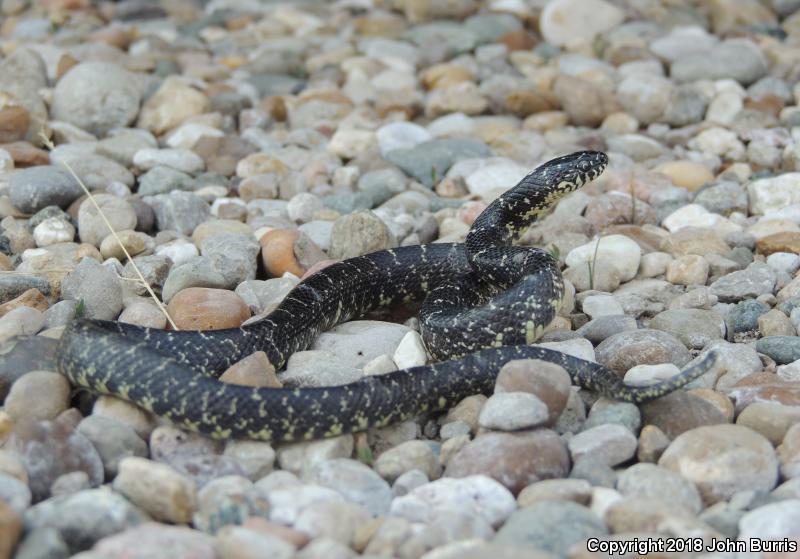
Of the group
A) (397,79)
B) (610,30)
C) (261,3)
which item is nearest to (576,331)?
(397,79)

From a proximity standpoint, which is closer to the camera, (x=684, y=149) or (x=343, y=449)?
(x=343, y=449)

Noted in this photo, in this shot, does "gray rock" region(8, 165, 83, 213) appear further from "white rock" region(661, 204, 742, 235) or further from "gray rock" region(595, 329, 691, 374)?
"white rock" region(661, 204, 742, 235)

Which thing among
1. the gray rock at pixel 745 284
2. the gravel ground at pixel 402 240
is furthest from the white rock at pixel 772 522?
the gray rock at pixel 745 284

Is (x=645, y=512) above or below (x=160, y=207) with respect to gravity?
above

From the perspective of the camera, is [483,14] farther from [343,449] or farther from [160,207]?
[343,449]

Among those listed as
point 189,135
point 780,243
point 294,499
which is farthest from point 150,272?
point 780,243

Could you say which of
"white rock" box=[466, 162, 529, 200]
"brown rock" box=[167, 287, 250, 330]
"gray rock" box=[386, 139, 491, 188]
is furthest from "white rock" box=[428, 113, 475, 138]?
"brown rock" box=[167, 287, 250, 330]

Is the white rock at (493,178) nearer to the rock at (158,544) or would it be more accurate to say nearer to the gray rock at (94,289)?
the gray rock at (94,289)
